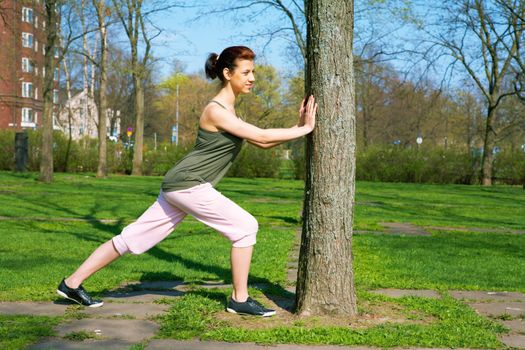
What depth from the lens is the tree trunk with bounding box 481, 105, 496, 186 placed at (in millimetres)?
32622

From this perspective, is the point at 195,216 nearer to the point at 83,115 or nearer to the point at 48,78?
the point at 48,78

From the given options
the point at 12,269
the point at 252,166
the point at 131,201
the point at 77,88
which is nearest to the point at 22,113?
the point at 77,88

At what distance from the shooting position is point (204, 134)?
4.62 m

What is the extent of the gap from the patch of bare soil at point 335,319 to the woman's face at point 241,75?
1583 mm

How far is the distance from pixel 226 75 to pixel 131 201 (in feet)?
38.6

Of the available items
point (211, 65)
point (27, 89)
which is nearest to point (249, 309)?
point (211, 65)

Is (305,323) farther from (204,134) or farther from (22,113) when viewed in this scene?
(22,113)

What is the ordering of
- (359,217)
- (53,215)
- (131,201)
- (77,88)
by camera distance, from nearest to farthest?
1. (53,215)
2. (359,217)
3. (131,201)
4. (77,88)

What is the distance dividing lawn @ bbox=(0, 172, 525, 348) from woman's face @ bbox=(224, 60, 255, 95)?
159 cm

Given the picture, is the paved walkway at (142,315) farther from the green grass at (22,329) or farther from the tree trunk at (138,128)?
the tree trunk at (138,128)

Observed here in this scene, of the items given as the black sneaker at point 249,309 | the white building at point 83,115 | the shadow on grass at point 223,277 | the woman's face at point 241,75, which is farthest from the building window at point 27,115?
the black sneaker at point 249,309

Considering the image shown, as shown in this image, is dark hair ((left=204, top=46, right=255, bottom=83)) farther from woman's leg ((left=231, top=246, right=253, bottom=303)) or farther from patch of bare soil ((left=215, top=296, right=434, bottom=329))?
patch of bare soil ((left=215, top=296, right=434, bottom=329))

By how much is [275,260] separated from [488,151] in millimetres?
27275

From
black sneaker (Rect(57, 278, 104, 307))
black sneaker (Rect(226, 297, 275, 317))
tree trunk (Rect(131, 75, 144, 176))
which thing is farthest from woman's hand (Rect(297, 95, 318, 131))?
tree trunk (Rect(131, 75, 144, 176))
